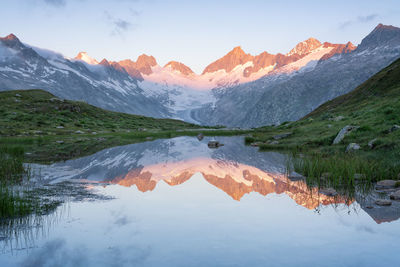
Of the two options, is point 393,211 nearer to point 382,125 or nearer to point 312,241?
point 312,241

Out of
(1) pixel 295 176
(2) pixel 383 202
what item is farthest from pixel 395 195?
(1) pixel 295 176

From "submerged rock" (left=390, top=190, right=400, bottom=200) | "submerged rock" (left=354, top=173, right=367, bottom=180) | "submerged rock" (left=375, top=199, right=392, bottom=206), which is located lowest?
"submerged rock" (left=375, top=199, right=392, bottom=206)

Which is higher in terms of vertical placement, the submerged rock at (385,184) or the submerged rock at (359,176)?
the submerged rock at (359,176)

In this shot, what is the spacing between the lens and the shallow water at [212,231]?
8336 millimetres

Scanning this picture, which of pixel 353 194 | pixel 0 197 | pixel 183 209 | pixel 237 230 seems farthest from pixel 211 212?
pixel 0 197

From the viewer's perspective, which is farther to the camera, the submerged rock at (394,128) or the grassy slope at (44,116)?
the grassy slope at (44,116)

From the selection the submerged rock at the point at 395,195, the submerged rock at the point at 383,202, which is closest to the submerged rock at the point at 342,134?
the submerged rock at the point at 395,195

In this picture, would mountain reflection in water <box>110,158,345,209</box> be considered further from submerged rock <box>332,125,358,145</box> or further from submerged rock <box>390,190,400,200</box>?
submerged rock <box>332,125,358,145</box>

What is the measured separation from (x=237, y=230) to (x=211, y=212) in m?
2.47

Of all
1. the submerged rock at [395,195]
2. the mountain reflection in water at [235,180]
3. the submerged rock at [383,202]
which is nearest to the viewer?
the submerged rock at [383,202]

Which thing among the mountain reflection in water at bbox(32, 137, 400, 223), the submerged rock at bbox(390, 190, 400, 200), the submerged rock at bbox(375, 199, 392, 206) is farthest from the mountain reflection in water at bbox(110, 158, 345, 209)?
the submerged rock at bbox(390, 190, 400, 200)

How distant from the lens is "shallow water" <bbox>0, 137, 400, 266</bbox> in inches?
328

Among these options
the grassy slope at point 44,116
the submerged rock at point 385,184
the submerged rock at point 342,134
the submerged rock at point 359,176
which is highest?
the grassy slope at point 44,116

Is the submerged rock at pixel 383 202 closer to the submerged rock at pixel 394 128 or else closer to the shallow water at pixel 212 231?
the shallow water at pixel 212 231
